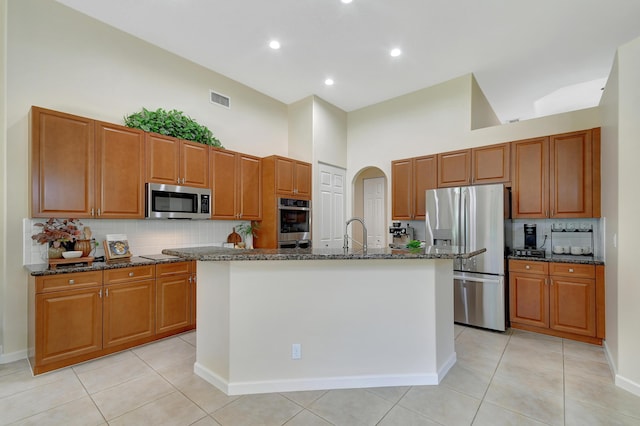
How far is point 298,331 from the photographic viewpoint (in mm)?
2297

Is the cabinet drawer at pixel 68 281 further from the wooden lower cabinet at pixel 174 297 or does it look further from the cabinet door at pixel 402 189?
the cabinet door at pixel 402 189

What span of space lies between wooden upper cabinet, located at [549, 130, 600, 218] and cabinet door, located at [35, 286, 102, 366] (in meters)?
5.22

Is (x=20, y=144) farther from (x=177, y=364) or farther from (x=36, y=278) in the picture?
(x=177, y=364)

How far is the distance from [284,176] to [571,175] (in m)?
3.78

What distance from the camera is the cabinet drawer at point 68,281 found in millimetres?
2516

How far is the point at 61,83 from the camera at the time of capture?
308 centimetres

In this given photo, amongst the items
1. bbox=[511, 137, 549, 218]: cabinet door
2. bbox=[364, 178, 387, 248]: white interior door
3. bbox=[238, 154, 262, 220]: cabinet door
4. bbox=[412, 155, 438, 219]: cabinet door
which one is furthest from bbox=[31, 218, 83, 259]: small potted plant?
bbox=[511, 137, 549, 218]: cabinet door

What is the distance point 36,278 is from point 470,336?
441 centimetres

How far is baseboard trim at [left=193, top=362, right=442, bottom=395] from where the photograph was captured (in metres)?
2.23

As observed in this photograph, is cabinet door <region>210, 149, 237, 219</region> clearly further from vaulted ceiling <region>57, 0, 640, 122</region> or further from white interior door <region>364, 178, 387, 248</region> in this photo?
white interior door <region>364, 178, 387, 248</region>

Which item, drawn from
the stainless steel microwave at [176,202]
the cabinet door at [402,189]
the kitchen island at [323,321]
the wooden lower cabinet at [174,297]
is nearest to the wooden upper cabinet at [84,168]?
the stainless steel microwave at [176,202]

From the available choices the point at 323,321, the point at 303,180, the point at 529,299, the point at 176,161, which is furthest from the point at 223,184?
the point at 529,299

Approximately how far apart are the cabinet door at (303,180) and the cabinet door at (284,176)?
93mm

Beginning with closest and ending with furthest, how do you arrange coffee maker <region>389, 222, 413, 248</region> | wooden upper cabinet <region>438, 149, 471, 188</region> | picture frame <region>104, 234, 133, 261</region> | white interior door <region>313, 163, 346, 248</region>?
picture frame <region>104, 234, 133, 261</region>
wooden upper cabinet <region>438, 149, 471, 188</region>
coffee maker <region>389, 222, 413, 248</region>
white interior door <region>313, 163, 346, 248</region>
